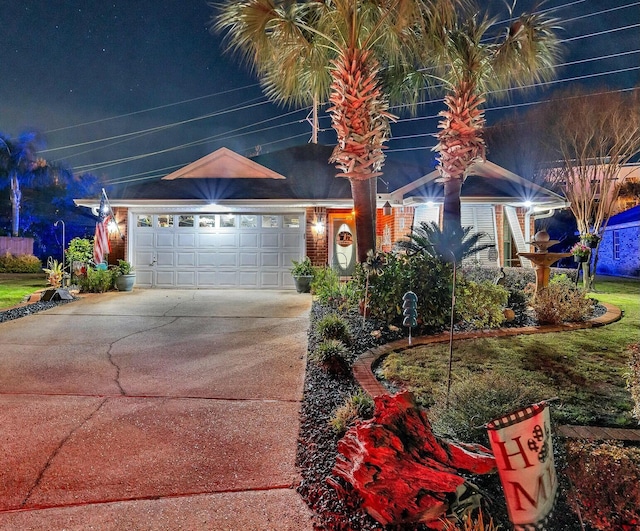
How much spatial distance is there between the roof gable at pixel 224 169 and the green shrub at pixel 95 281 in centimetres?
463

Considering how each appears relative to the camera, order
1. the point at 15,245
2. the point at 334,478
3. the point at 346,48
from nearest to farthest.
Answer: the point at 334,478
the point at 346,48
the point at 15,245

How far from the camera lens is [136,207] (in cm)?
1448

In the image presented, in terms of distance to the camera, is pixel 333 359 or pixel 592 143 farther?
pixel 592 143

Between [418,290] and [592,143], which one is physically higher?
[592,143]

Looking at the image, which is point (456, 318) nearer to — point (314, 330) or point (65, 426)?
point (314, 330)

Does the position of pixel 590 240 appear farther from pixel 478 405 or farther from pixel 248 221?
pixel 478 405

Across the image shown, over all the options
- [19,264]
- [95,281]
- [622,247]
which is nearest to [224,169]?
[95,281]

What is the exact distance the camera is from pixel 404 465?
243 cm

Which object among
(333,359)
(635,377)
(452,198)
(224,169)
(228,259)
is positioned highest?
(224,169)

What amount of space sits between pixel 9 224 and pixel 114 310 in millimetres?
29103

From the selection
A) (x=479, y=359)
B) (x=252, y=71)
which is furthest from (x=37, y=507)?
(x=252, y=71)

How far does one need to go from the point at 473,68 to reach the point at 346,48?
3373 mm

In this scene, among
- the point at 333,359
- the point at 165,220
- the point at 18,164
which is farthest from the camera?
the point at 18,164

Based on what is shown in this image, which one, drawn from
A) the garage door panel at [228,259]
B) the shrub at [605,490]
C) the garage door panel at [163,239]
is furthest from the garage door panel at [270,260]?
the shrub at [605,490]
